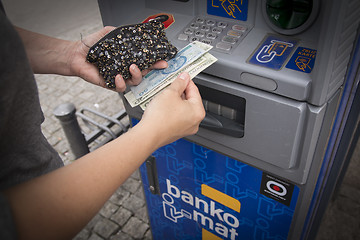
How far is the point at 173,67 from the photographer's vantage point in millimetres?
1287

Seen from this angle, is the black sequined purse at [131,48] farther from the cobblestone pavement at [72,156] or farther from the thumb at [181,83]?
the cobblestone pavement at [72,156]

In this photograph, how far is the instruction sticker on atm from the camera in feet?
3.57

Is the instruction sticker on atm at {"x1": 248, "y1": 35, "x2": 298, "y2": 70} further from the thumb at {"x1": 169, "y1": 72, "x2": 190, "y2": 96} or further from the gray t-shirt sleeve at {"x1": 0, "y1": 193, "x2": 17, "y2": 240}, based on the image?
the gray t-shirt sleeve at {"x1": 0, "y1": 193, "x2": 17, "y2": 240}

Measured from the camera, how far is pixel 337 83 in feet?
3.51

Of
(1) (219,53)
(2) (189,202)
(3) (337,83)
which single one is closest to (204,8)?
(1) (219,53)

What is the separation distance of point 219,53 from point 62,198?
2.39ft

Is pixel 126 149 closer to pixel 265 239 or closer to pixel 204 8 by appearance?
pixel 204 8

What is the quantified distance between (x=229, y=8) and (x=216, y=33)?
A: 0.11 metres

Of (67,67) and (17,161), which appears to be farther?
(67,67)

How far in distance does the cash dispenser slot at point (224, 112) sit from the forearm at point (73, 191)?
43 cm

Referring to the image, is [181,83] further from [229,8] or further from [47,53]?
[47,53]

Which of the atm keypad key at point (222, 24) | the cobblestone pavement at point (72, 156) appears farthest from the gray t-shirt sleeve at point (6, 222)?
the cobblestone pavement at point (72, 156)

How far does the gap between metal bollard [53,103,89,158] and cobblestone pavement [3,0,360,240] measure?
55 cm

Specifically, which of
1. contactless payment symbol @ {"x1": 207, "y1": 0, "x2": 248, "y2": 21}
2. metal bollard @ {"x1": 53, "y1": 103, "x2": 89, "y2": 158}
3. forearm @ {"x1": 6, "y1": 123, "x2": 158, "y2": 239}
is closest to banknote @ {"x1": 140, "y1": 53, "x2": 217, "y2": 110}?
contactless payment symbol @ {"x1": 207, "y1": 0, "x2": 248, "y2": 21}
